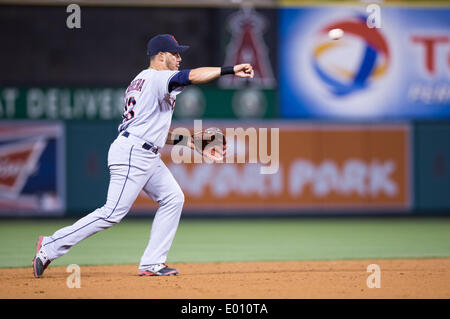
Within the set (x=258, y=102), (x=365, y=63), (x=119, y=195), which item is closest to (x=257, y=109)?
(x=258, y=102)

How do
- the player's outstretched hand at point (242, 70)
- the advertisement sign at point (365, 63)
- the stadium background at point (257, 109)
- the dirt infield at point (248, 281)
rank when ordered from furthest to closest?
the advertisement sign at point (365, 63)
the stadium background at point (257, 109)
the player's outstretched hand at point (242, 70)
the dirt infield at point (248, 281)

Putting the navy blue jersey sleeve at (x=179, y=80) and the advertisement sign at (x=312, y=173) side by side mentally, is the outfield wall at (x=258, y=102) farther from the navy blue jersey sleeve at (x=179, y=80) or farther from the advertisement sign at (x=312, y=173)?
the navy blue jersey sleeve at (x=179, y=80)

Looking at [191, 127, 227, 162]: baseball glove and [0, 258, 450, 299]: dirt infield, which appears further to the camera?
[191, 127, 227, 162]: baseball glove

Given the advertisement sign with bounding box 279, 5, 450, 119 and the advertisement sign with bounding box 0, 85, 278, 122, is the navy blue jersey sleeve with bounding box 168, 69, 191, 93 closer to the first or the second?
the advertisement sign with bounding box 0, 85, 278, 122

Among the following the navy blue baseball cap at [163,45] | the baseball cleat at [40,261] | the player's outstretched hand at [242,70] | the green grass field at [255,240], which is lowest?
the green grass field at [255,240]

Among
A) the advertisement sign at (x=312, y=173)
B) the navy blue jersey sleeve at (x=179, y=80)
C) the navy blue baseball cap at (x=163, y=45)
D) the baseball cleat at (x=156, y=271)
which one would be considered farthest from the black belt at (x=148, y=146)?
the advertisement sign at (x=312, y=173)

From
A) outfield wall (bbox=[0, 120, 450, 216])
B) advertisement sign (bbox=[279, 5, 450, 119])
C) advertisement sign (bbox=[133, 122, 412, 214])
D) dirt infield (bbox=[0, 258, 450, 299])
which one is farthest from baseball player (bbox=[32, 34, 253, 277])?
advertisement sign (bbox=[279, 5, 450, 119])

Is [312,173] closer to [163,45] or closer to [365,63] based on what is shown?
[365,63]
